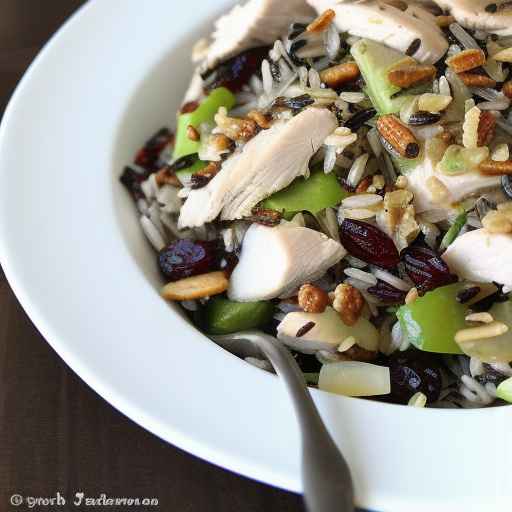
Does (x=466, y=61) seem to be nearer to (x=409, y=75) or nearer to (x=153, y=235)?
(x=409, y=75)

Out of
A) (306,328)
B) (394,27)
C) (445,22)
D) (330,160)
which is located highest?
(394,27)

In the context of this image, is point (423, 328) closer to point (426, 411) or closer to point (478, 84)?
point (426, 411)

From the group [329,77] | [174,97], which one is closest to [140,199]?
[174,97]

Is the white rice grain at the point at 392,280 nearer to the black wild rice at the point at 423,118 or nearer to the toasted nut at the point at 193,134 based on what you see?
the black wild rice at the point at 423,118

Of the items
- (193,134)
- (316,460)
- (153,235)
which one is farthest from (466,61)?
(316,460)

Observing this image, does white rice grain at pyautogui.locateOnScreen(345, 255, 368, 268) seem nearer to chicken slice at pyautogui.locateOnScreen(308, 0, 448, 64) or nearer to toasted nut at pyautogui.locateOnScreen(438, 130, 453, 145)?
toasted nut at pyautogui.locateOnScreen(438, 130, 453, 145)

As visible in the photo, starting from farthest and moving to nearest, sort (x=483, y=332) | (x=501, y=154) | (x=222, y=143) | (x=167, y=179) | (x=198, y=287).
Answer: (x=167, y=179)
(x=222, y=143)
(x=198, y=287)
(x=501, y=154)
(x=483, y=332)

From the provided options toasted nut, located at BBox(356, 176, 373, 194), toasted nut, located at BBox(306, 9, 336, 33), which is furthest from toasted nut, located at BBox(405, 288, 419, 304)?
toasted nut, located at BBox(306, 9, 336, 33)
